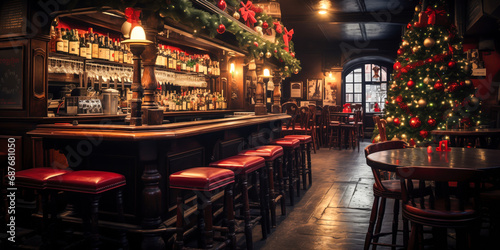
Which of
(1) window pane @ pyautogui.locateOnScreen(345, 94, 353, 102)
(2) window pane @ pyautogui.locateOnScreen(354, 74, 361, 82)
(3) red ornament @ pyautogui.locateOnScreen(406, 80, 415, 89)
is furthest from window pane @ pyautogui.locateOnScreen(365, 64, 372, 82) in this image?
(3) red ornament @ pyautogui.locateOnScreen(406, 80, 415, 89)

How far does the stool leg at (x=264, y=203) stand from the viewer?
10.4 feet

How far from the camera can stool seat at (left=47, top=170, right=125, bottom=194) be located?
2.25 metres

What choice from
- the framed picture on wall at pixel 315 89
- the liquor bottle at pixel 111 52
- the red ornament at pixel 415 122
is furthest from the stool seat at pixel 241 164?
the framed picture on wall at pixel 315 89

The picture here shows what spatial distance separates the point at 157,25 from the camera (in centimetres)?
270

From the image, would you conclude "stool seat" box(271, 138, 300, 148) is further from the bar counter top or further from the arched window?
the arched window

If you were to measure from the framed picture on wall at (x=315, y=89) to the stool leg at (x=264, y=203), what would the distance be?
922 centimetres

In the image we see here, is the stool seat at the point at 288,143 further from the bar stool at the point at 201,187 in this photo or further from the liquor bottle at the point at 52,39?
the liquor bottle at the point at 52,39

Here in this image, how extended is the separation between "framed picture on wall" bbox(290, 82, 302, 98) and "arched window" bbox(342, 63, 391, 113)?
1949 millimetres

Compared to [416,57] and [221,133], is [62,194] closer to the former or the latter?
[221,133]

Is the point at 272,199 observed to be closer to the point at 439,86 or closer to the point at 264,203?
the point at 264,203

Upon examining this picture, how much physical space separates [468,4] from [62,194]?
732 centimetres

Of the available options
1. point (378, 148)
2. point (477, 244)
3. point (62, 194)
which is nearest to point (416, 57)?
point (378, 148)

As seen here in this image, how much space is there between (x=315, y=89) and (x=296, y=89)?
0.62 metres

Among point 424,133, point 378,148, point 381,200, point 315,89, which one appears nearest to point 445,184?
point 381,200
